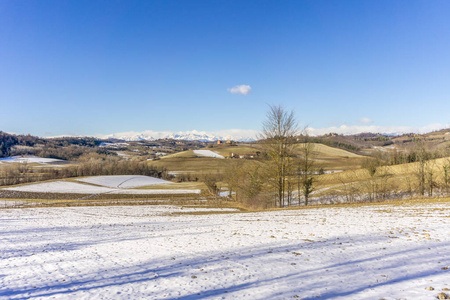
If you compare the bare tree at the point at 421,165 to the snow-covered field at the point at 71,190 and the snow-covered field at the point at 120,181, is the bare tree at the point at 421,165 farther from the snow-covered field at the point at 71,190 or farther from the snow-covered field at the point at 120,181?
the snow-covered field at the point at 120,181

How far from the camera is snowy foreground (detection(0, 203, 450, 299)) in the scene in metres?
8.15

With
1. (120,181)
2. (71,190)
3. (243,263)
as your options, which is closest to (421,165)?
(243,263)

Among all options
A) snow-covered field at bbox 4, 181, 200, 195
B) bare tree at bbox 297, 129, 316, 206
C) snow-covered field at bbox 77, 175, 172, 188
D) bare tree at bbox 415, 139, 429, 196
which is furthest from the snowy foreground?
snow-covered field at bbox 77, 175, 172, 188

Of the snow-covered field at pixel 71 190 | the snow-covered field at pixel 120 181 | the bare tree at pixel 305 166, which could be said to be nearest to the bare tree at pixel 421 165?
the bare tree at pixel 305 166

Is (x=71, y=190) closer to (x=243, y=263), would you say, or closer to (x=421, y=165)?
(x=243, y=263)

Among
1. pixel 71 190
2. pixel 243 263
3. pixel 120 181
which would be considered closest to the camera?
pixel 243 263

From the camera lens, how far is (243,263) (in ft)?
35.0

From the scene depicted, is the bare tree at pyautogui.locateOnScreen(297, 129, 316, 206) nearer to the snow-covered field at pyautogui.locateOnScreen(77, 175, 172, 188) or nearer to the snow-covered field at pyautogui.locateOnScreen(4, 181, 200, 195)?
the snow-covered field at pyautogui.locateOnScreen(4, 181, 200, 195)

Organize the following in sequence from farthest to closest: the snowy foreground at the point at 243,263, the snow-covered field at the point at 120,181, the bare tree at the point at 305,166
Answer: the snow-covered field at the point at 120,181, the bare tree at the point at 305,166, the snowy foreground at the point at 243,263

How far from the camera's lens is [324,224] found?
18.1 m

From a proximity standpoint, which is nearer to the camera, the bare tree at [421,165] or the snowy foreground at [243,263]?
the snowy foreground at [243,263]

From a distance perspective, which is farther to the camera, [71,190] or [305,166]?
[71,190]

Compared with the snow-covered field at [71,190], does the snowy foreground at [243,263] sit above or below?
above

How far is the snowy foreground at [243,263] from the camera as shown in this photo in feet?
26.7
